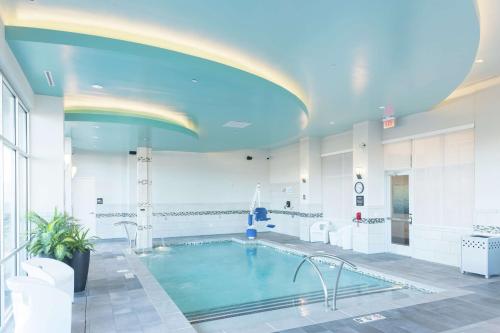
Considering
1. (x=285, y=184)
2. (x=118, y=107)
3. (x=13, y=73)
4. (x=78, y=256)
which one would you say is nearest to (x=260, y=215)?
(x=285, y=184)

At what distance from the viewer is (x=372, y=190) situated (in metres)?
9.09

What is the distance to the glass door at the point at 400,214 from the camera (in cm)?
864

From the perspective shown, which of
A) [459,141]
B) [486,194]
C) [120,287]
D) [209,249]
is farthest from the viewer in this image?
[209,249]

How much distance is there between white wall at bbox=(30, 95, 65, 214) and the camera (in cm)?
601

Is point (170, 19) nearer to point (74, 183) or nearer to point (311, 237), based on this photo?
point (311, 237)

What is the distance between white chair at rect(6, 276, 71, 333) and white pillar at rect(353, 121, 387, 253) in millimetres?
7598

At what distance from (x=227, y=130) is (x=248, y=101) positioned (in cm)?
276

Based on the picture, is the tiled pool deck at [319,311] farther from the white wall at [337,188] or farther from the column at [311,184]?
the column at [311,184]

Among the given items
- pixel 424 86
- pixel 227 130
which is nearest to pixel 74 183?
pixel 227 130

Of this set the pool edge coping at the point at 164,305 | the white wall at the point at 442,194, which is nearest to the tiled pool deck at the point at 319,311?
the pool edge coping at the point at 164,305

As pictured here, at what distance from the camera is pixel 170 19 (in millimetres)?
3682

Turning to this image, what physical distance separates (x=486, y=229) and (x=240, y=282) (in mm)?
4831

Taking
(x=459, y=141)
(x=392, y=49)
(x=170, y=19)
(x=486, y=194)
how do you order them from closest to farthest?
(x=170, y=19), (x=392, y=49), (x=486, y=194), (x=459, y=141)

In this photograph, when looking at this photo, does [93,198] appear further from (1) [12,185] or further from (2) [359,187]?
(2) [359,187]
